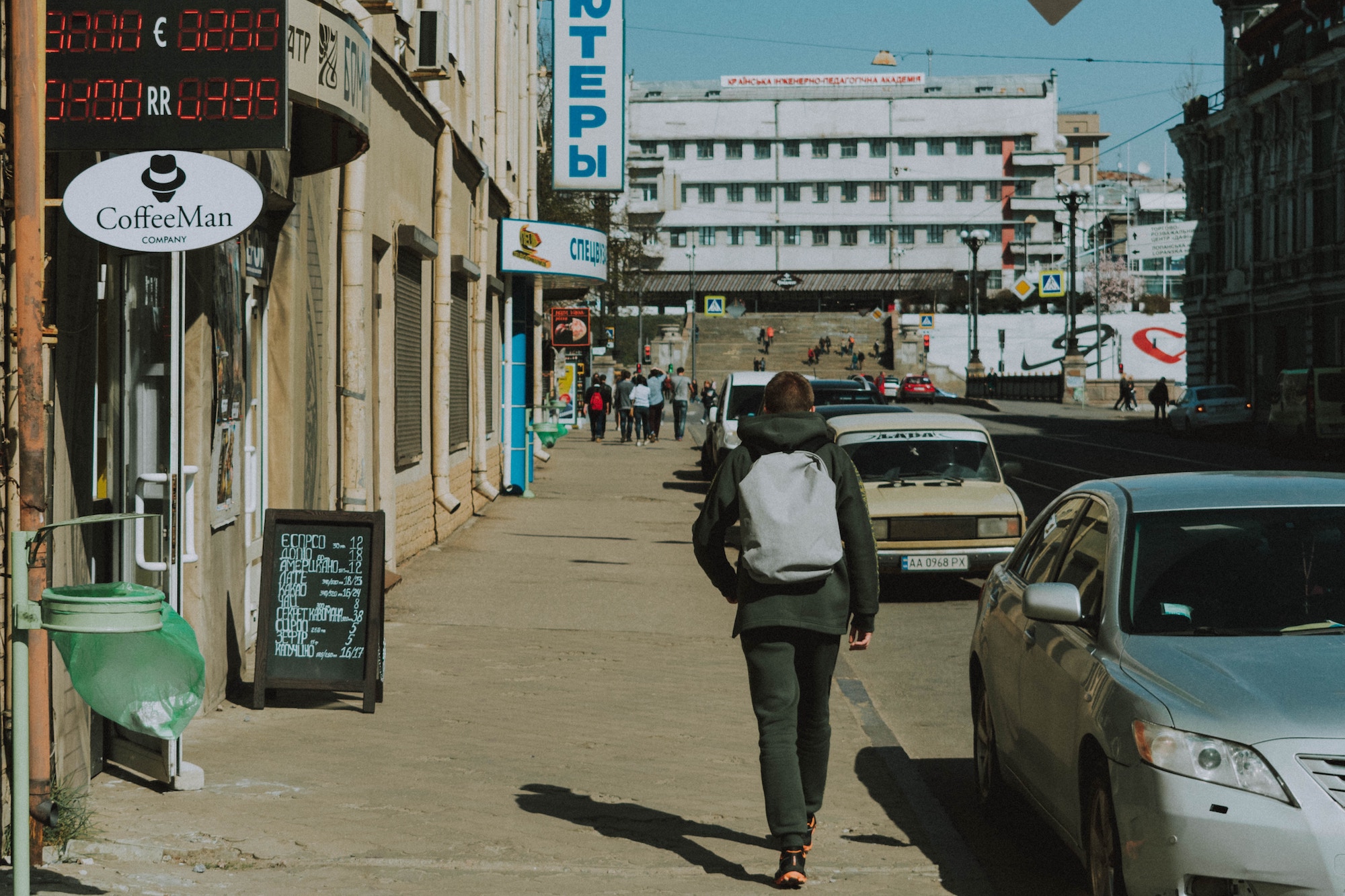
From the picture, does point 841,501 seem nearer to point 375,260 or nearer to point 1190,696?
point 1190,696

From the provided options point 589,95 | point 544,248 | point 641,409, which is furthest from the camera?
point 641,409

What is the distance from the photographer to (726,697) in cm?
929

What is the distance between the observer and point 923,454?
15.2 m

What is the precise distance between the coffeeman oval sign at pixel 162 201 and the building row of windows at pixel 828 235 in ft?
374

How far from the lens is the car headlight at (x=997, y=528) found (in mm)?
14031

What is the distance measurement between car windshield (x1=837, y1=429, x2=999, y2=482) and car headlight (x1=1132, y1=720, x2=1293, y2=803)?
34.2ft

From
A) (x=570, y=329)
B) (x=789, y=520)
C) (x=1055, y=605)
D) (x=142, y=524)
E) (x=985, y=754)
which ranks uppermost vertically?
(x=570, y=329)

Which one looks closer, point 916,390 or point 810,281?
point 916,390

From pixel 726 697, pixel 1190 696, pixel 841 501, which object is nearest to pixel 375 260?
pixel 726 697

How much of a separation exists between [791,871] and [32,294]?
311cm

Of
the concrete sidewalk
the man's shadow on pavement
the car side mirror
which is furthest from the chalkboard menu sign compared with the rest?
the car side mirror

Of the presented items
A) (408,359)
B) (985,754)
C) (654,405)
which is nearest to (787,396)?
(985,754)

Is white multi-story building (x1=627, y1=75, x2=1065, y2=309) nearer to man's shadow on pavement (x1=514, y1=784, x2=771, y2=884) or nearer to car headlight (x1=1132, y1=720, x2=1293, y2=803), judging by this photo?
man's shadow on pavement (x1=514, y1=784, x2=771, y2=884)

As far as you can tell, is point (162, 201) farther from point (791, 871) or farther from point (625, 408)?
point (625, 408)
